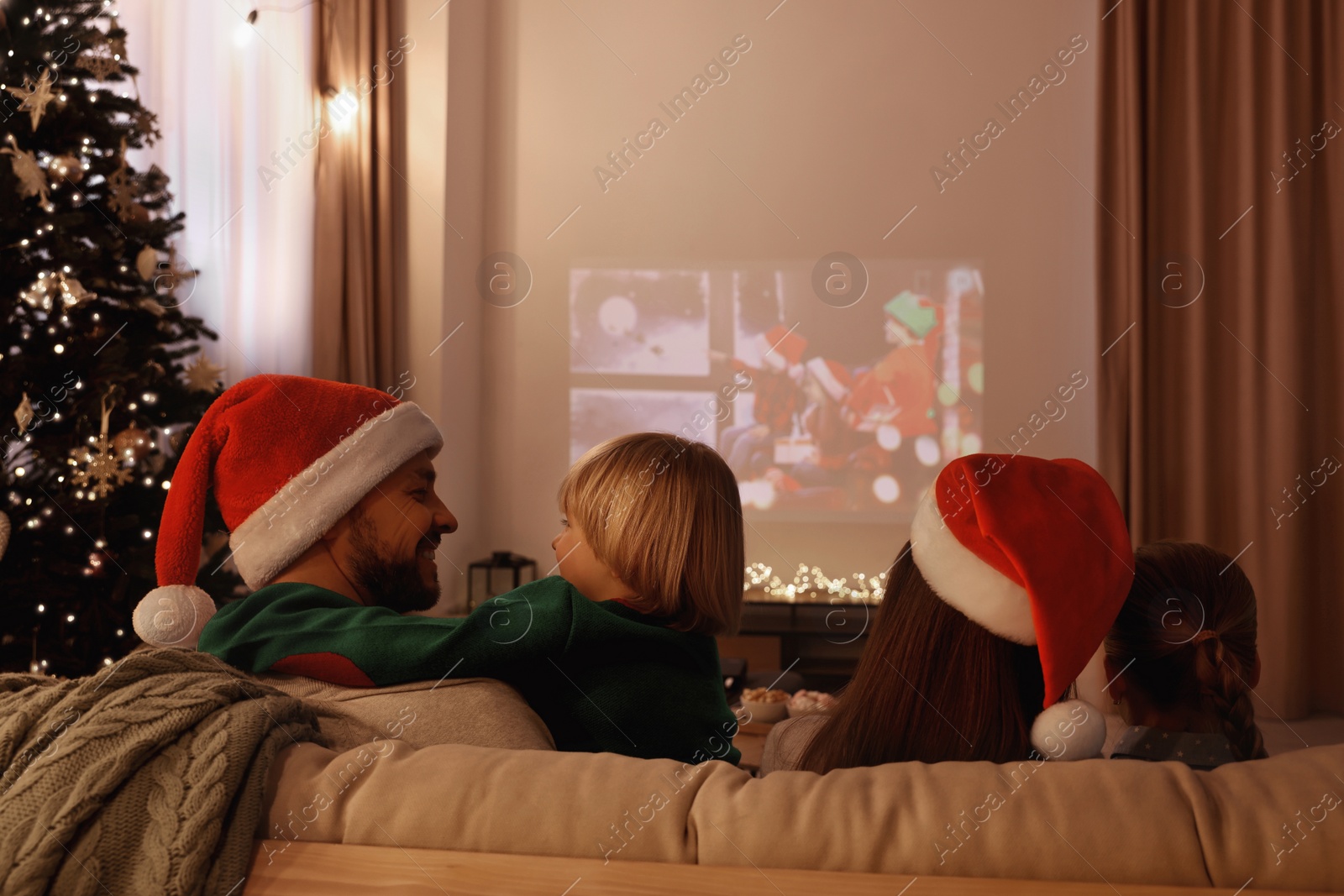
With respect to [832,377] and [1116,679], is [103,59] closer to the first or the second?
[1116,679]

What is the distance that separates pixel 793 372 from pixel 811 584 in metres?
1.00

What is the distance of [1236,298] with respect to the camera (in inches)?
158

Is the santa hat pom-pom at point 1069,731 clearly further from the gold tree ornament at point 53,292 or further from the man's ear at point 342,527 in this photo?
the gold tree ornament at point 53,292

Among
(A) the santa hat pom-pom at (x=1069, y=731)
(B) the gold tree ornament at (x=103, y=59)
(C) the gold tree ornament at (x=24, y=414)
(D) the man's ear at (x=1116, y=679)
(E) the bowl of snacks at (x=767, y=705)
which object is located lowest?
(E) the bowl of snacks at (x=767, y=705)

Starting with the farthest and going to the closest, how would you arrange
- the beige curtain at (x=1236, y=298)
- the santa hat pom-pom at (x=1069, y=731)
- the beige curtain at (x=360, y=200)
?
the beige curtain at (x=360, y=200) < the beige curtain at (x=1236, y=298) < the santa hat pom-pom at (x=1069, y=731)

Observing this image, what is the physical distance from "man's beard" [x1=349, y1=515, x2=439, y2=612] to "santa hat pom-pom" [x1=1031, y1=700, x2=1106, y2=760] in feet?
2.52

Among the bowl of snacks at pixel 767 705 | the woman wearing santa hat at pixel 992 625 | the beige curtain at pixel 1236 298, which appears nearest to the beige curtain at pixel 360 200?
the bowl of snacks at pixel 767 705

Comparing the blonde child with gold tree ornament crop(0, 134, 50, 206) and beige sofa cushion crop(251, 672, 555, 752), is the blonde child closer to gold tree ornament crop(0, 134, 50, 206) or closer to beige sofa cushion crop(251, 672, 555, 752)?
beige sofa cushion crop(251, 672, 555, 752)

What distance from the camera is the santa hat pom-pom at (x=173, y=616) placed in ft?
3.79

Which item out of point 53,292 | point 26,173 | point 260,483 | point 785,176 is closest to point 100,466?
point 53,292

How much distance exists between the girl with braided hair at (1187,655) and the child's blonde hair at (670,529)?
0.46m

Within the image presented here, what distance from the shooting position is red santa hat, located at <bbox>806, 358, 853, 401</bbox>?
452cm

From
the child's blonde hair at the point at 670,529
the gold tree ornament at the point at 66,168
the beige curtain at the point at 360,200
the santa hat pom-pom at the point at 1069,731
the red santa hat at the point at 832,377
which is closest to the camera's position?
the santa hat pom-pom at the point at 1069,731

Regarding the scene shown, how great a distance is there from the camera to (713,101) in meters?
4.64
